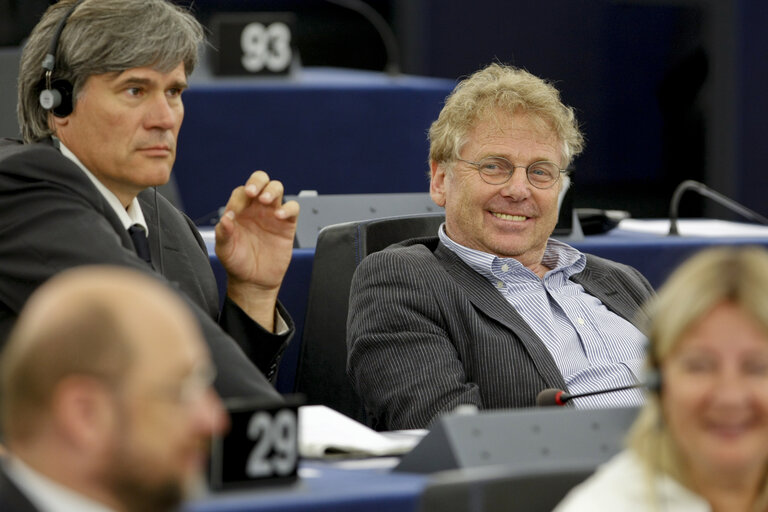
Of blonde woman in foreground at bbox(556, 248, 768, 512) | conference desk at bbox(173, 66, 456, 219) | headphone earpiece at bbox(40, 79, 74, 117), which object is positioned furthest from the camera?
conference desk at bbox(173, 66, 456, 219)

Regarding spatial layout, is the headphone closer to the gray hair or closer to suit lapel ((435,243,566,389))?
the gray hair

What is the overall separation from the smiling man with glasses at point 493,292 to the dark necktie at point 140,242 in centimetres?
41

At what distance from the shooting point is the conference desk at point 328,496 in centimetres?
121

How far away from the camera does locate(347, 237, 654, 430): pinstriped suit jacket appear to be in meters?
2.13

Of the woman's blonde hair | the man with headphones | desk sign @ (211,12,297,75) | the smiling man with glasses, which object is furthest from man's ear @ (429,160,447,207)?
desk sign @ (211,12,297,75)

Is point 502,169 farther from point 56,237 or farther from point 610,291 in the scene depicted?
point 56,237

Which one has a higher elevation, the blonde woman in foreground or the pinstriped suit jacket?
the blonde woman in foreground

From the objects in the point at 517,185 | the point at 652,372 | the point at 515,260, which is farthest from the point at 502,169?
the point at 652,372

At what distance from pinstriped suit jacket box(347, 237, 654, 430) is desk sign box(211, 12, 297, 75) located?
249 cm

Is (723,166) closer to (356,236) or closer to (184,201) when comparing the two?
(184,201)

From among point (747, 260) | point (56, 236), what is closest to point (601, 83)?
point (56, 236)

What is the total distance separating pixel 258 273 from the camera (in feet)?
7.26

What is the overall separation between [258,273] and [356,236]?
358 mm

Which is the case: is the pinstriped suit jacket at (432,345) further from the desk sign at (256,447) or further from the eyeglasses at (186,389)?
the eyeglasses at (186,389)
